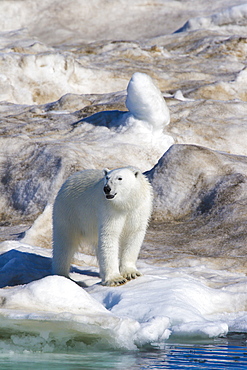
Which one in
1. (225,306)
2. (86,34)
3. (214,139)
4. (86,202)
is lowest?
(86,34)

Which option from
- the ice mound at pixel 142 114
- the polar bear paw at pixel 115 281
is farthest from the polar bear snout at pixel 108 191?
the ice mound at pixel 142 114

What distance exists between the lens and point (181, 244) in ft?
38.3

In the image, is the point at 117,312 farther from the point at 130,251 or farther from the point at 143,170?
the point at 143,170

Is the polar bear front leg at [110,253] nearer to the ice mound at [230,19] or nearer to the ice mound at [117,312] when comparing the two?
the ice mound at [117,312]

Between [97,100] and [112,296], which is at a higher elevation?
[112,296]

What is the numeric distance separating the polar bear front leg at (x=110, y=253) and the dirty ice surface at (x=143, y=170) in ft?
0.59

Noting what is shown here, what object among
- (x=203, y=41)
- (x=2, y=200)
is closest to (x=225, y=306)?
(x=2, y=200)

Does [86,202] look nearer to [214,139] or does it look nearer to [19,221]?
[19,221]

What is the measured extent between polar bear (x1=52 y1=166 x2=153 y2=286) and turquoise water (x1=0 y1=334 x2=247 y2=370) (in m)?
2.16

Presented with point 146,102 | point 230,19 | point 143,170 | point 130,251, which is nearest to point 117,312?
point 130,251

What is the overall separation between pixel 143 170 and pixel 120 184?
9.13 meters

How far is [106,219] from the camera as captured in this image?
8141 millimetres

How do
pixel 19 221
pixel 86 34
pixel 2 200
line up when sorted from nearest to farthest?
1. pixel 19 221
2. pixel 2 200
3. pixel 86 34

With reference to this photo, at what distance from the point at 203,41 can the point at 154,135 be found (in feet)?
51.3
